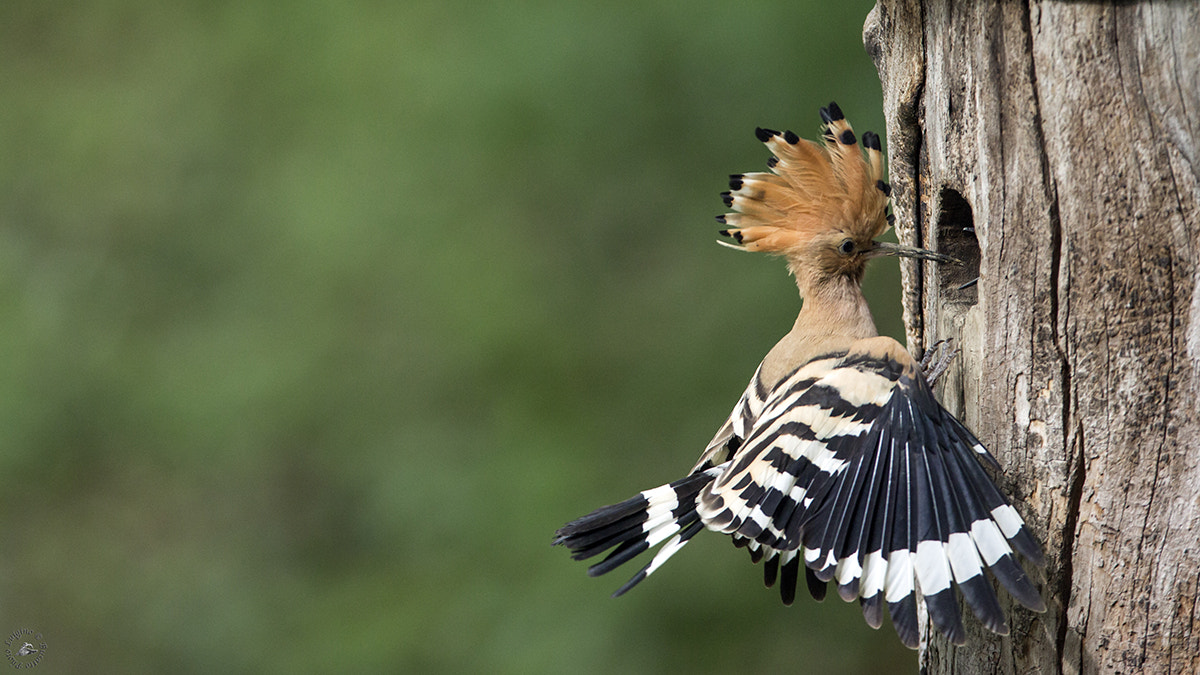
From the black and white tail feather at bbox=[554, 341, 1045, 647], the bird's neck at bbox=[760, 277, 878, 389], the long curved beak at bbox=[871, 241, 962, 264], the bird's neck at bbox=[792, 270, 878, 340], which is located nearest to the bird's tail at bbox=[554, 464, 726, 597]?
the black and white tail feather at bbox=[554, 341, 1045, 647]

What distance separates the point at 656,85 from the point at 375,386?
1342mm

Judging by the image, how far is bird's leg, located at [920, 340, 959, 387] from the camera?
1.67 metres

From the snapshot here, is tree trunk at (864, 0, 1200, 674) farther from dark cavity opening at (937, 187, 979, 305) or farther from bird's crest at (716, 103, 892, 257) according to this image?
bird's crest at (716, 103, 892, 257)

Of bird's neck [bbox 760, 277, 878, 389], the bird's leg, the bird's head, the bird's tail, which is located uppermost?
the bird's head

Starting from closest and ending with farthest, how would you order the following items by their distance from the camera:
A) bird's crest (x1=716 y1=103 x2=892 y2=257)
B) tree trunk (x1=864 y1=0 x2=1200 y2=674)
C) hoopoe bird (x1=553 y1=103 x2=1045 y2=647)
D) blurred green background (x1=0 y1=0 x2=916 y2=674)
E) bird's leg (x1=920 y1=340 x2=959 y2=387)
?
tree trunk (x1=864 y1=0 x2=1200 y2=674) < hoopoe bird (x1=553 y1=103 x2=1045 y2=647) < bird's leg (x1=920 y1=340 x2=959 y2=387) < bird's crest (x1=716 y1=103 x2=892 y2=257) < blurred green background (x1=0 y1=0 x2=916 y2=674)

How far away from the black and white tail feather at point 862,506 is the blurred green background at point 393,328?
4.80ft

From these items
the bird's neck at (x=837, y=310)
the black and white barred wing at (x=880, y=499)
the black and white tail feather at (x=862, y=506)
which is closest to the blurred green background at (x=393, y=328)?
the bird's neck at (x=837, y=310)

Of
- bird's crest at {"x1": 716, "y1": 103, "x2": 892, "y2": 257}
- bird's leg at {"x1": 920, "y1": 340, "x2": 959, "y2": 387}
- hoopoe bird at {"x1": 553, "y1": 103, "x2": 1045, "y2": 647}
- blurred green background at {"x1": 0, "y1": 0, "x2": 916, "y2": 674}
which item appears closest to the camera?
hoopoe bird at {"x1": 553, "y1": 103, "x2": 1045, "y2": 647}

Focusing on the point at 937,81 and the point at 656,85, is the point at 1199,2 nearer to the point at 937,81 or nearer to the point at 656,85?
the point at 937,81

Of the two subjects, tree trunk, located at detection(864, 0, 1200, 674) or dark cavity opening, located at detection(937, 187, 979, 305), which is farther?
dark cavity opening, located at detection(937, 187, 979, 305)

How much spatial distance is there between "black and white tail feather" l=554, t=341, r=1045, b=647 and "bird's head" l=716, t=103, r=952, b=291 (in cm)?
21

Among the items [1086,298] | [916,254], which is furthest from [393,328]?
[1086,298]

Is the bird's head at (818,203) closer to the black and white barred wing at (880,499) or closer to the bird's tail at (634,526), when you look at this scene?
the black and white barred wing at (880,499)

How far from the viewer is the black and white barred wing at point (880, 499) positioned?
1.43 meters
